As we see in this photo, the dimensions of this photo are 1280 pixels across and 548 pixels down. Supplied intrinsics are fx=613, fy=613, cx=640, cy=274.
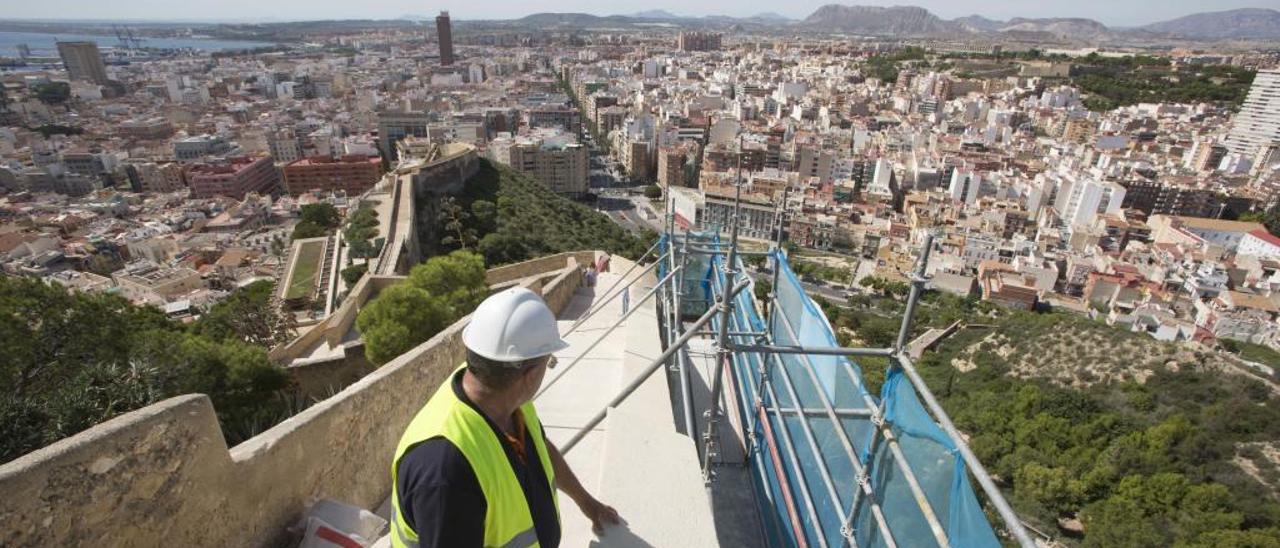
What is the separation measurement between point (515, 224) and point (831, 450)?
770 inches

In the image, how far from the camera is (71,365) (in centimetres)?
585

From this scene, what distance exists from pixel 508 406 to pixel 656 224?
39713 mm

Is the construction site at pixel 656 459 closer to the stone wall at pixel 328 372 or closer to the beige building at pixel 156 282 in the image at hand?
the stone wall at pixel 328 372

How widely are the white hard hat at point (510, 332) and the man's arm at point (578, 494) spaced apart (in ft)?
1.58

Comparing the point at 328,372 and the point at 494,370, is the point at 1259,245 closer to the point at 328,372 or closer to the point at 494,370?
the point at 328,372

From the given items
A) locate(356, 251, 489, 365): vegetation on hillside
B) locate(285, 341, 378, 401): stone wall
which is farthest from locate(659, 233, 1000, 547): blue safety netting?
locate(285, 341, 378, 401): stone wall

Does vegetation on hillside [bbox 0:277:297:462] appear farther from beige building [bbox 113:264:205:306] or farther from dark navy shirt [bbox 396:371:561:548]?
beige building [bbox 113:264:205:306]

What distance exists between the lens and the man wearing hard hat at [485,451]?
1.29 meters

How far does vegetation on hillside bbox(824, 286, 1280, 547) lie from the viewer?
44.5 ft

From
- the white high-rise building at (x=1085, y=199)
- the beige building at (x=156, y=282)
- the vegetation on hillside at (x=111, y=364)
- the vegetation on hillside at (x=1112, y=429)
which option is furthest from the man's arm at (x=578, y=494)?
the white high-rise building at (x=1085, y=199)

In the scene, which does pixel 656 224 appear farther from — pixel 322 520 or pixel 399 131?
pixel 322 520

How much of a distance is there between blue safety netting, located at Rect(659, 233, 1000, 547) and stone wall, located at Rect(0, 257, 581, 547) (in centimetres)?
218

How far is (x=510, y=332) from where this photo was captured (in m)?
1.43

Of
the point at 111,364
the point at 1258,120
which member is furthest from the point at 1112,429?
the point at 1258,120
